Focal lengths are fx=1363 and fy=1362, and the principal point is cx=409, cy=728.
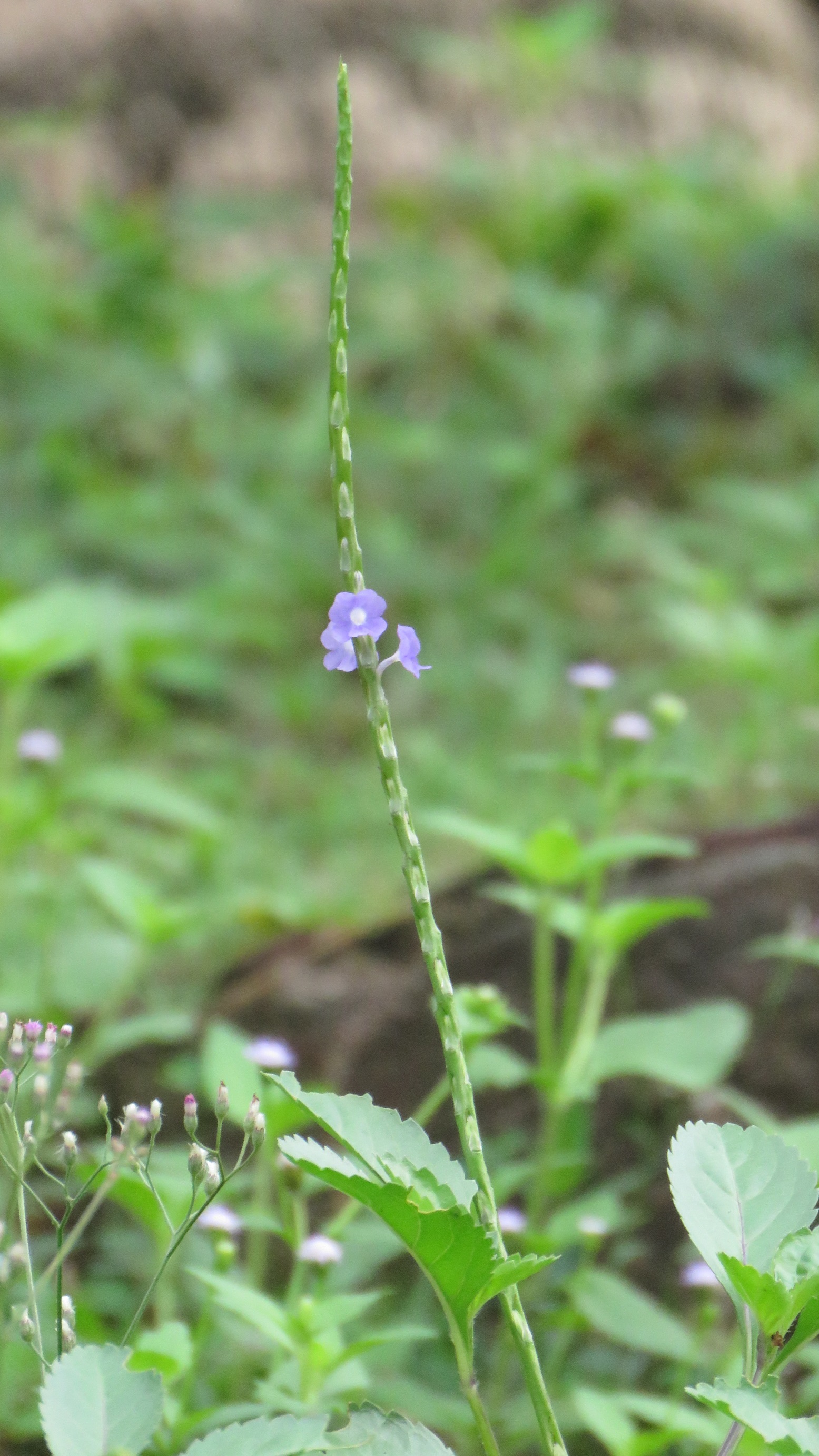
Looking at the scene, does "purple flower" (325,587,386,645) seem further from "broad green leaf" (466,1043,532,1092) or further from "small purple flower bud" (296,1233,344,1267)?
"broad green leaf" (466,1043,532,1092)

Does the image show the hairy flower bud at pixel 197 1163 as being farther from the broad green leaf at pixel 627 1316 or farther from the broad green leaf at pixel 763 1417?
the broad green leaf at pixel 627 1316

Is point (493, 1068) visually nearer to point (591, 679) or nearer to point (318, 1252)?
point (318, 1252)

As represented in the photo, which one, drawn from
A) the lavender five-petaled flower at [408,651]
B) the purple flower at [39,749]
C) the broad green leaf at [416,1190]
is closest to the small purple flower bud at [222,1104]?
the broad green leaf at [416,1190]

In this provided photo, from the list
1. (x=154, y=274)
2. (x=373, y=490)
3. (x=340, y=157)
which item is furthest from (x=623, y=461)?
(x=340, y=157)

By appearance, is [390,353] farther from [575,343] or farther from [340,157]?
[340,157]

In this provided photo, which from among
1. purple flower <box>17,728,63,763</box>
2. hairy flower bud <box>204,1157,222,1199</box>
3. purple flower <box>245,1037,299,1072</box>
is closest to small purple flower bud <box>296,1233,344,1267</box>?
purple flower <box>245,1037,299,1072</box>
